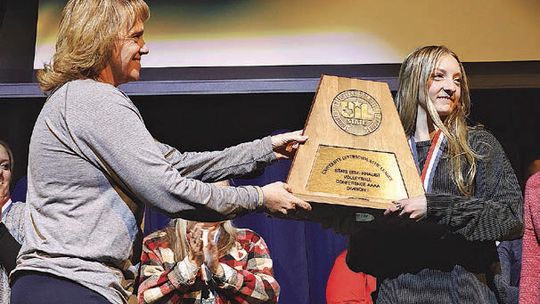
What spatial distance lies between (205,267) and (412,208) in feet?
4.56

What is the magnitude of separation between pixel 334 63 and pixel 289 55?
244 millimetres

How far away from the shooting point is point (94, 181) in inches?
72.3

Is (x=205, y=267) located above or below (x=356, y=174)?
below

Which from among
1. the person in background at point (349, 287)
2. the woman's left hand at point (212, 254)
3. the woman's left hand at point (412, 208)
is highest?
the woman's left hand at point (412, 208)

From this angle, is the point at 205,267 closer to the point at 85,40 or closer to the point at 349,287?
the point at 349,287

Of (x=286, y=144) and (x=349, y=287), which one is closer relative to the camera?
(x=286, y=144)

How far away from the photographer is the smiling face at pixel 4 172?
378 centimetres

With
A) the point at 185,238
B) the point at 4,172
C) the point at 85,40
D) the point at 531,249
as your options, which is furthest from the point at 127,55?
the point at 4,172

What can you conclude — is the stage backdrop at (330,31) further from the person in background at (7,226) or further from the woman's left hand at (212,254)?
the woman's left hand at (212,254)

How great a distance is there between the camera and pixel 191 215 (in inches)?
77.0

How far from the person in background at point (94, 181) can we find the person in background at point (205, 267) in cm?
145

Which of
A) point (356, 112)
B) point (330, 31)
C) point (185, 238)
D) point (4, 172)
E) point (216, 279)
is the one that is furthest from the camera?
point (330, 31)

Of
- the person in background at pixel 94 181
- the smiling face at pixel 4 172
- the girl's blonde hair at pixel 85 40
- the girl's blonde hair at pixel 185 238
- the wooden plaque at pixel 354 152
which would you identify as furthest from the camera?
the smiling face at pixel 4 172

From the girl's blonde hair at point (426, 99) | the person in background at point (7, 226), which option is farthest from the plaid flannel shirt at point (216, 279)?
the girl's blonde hair at point (426, 99)
